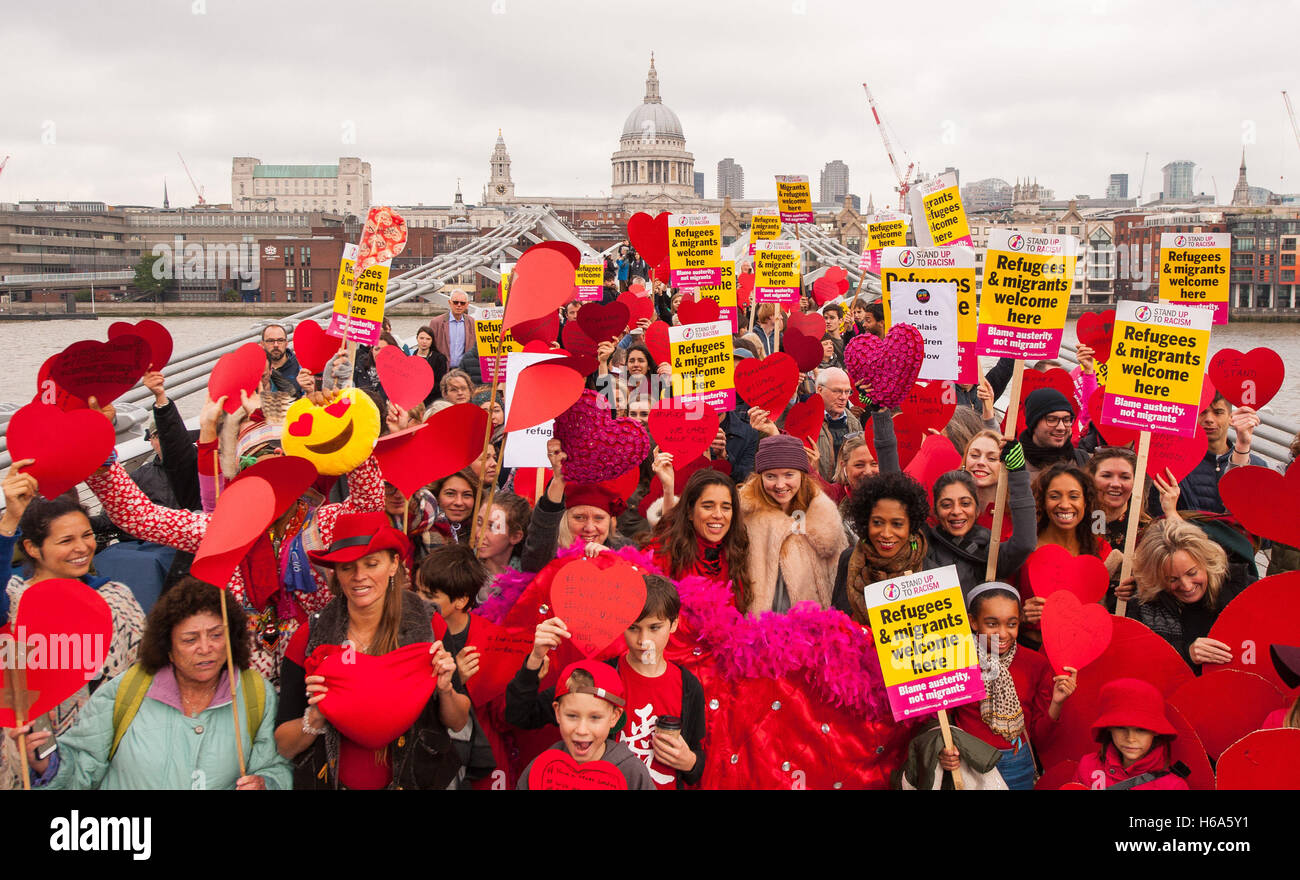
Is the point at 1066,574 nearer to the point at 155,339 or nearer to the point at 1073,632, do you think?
the point at 1073,632

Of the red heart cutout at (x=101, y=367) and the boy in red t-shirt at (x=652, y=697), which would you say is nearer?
the boy in red t-shirt at (x=652, y=697)

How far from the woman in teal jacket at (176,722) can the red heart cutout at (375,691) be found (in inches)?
6.8

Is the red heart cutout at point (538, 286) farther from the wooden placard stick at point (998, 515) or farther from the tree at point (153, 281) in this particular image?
the tree at point (153, 281)

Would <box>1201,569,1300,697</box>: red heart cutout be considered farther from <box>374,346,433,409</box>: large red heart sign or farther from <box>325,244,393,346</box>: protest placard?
<box>325,244,393,346</box>: protest placard

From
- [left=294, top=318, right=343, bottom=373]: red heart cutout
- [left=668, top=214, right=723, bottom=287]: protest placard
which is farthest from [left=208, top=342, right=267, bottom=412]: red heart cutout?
[left=668, top=214, right=723, bottom=287]: protest placard

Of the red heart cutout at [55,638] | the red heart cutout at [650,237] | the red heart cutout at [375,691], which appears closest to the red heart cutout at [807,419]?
the red heart cutout at [375,691]

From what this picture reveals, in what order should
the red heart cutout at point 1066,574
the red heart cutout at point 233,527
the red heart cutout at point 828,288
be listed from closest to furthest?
the red heart cutout at point 233,527
the red heart cutout at point 1066,574
the red heart cutout at point 828,288

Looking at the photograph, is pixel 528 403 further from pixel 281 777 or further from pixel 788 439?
pixel 281 777

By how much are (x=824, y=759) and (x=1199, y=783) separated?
852 millimetres

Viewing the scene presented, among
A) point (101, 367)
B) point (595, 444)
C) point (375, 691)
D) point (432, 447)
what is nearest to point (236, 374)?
point (101, 367)

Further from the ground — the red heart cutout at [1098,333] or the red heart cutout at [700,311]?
the red heart cutout at [700,311]

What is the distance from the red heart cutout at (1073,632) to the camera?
284 cm

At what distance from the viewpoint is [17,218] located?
58.2m
